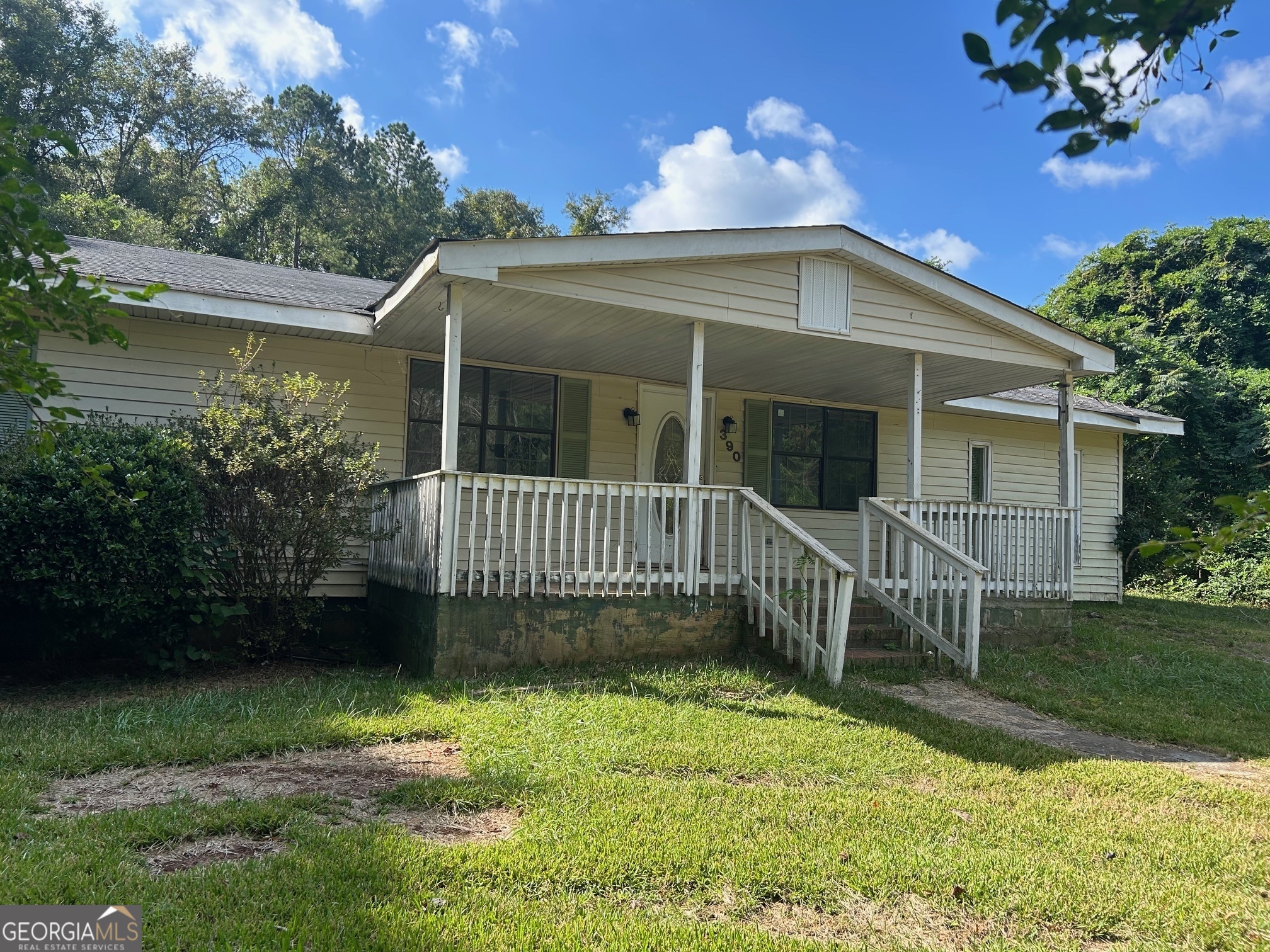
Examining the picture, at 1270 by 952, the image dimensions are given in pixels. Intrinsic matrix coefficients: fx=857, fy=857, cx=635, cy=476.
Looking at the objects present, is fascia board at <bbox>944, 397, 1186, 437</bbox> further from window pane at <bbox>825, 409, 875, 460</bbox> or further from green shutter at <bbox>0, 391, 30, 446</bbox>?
green shutter at <bbox>0, 391, 30, 446</bbox>

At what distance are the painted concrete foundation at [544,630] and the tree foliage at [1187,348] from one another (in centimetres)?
1069

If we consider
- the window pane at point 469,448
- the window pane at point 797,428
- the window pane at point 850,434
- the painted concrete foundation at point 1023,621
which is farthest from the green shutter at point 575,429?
the painted concrete foundation at point 1023,621

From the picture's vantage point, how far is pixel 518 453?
368 inches

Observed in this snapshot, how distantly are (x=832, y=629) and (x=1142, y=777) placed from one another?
2.18 m

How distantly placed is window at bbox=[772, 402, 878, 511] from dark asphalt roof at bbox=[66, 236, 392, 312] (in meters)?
5.22

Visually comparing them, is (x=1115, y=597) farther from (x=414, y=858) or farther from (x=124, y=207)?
(x=124, y=207)

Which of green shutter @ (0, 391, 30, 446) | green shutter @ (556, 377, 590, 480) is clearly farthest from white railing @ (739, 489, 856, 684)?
green shutter @ (0, 391, 30, 446)

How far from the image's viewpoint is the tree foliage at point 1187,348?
17.4 m

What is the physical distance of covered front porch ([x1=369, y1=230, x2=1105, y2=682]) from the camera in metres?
6.59

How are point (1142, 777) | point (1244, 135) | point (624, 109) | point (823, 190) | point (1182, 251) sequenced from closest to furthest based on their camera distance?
point (1244, 135) < point (1142, 777) < point (823, 190) < point (1182, 251) < point (624, 109)

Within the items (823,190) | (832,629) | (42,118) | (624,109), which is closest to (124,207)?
(42,118)

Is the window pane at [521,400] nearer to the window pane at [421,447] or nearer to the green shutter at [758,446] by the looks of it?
the window pane at [421,447]

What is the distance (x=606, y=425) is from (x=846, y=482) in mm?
3538

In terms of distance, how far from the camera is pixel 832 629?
636 centimetres
